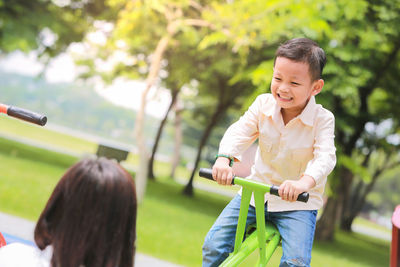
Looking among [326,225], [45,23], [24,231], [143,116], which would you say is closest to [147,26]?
[143,116]

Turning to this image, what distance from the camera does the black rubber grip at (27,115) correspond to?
1858 mm

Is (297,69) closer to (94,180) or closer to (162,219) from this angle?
(94,180)

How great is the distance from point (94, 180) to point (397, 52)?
9.27 m

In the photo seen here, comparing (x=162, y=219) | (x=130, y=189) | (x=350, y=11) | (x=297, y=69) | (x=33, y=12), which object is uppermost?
(x=350, y=11)

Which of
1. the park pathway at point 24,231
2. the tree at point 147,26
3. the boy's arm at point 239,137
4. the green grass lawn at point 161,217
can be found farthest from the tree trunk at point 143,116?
the boy's arm at point 239,137

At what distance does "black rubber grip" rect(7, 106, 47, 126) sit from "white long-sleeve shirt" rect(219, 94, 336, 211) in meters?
0.82

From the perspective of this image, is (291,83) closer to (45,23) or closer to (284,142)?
(284,142)

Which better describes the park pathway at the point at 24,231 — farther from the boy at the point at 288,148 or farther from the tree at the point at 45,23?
the tree at the point at 45,23

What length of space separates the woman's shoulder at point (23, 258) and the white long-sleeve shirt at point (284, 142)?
1.05m

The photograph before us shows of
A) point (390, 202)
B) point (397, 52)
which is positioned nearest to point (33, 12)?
point (397, 52)

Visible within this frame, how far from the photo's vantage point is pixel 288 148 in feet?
→ 7.48

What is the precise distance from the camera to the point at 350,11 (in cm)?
742

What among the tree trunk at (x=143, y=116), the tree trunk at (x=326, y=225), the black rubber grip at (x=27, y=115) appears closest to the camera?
the black rubber grip at (x=27, y=115)

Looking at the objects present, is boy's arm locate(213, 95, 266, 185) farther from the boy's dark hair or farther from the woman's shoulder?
the woman's shoulder
